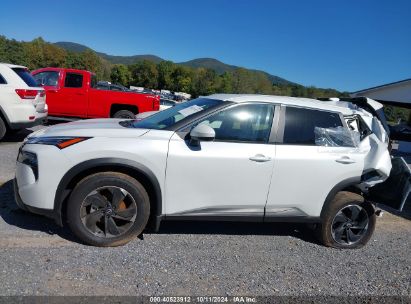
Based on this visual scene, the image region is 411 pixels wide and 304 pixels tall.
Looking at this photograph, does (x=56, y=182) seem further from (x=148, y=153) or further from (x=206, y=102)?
(x=206, y=102)

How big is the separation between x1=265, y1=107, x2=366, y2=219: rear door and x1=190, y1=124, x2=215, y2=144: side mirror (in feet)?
2.52

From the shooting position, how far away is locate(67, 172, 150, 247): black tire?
3.74 meters

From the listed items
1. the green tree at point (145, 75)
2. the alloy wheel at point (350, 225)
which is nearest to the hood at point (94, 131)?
the alloy wheel at point (350, 225)

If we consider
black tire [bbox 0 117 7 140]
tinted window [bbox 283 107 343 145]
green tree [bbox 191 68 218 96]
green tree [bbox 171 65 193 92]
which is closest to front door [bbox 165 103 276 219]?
tinted window [bbox 283 107 343 145]

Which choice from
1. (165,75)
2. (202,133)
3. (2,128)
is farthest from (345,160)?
(165,75)

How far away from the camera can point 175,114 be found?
443cm

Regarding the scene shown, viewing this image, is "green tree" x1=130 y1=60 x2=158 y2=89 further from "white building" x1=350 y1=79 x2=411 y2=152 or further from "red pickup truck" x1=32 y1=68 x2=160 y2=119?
"red pickup truck" x1=32 y1=68 x2=160 y2=119

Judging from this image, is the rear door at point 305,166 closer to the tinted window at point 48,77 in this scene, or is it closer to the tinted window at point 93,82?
the tinted window at point 93,82

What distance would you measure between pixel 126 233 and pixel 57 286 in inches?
35.2

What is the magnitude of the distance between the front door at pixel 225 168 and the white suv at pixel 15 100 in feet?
19.0

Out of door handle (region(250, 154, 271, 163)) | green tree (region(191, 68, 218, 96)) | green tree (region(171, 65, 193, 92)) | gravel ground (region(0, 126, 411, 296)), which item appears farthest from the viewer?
green tree (region(171, 65, 193, 92))

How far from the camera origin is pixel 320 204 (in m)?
4.28

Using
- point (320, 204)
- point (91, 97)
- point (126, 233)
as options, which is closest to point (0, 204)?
point (126, 233)

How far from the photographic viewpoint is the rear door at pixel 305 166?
411 cm
